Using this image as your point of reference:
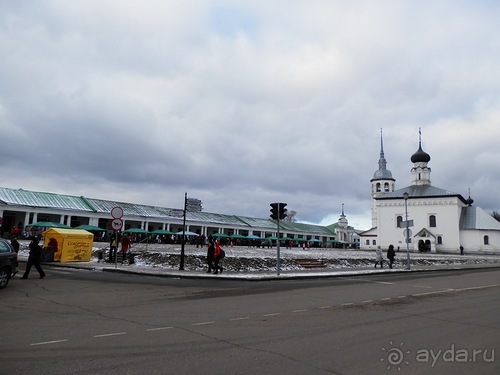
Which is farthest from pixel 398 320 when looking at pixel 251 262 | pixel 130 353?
→ pixel 251 262

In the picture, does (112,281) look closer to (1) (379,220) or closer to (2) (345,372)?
(2) (345,372)

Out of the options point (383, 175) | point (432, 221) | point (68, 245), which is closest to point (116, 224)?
point (68, 245)

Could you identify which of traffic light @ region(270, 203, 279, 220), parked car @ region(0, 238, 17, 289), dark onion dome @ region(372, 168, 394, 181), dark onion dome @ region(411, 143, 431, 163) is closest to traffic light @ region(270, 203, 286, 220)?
traffic light @ region(270, 203, 279, 220)

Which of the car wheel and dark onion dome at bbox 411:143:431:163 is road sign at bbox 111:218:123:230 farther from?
dark onion dome at bbox 411:143:431:163

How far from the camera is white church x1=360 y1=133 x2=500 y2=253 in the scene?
78.4 metres

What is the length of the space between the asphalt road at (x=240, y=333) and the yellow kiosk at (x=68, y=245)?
12361mm

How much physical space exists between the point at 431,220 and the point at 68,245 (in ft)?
247

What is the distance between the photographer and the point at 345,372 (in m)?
5.42

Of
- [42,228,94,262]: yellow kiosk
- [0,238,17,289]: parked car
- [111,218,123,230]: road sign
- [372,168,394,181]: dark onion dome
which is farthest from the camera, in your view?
[372,168,394,181]: dark onion dome

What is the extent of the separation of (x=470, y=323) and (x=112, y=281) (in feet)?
42.6

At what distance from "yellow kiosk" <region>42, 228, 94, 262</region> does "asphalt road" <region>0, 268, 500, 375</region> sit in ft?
40.6

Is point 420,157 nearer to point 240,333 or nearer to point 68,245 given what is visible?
point 68,245

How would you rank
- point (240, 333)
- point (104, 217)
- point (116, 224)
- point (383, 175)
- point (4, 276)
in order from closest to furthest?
1. point (240, 333)
2. point (4, 276)
3. point (116, 224)
4. point (104, 217)
5. point (383, 175)

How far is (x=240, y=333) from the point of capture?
7555 mm
